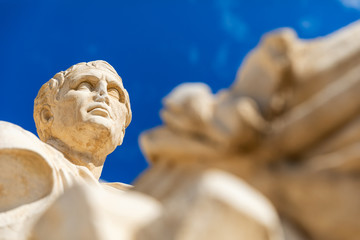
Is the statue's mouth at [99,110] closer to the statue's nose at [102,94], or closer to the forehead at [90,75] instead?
the statue's nose at [102,94]

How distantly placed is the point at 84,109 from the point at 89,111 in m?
0.04

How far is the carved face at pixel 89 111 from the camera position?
13.8 feet

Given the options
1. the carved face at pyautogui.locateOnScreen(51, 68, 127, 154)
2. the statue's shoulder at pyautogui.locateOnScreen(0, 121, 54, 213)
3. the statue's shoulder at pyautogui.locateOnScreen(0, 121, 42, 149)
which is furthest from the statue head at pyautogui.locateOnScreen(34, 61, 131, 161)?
the statue's shoulder at pyautogui.locateOnScreen(0, 121, 54, 213)

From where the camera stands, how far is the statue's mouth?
4230 mm

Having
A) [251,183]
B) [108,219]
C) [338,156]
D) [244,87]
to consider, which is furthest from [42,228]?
[338,156]

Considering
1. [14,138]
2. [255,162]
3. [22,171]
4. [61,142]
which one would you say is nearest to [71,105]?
[61,142]

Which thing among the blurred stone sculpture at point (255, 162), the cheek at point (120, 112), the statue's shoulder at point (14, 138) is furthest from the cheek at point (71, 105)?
the blurred stone sculpture at point (255, 162)

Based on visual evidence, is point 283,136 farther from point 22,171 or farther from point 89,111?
point 89,111

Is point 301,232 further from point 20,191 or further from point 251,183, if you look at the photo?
point 20,191

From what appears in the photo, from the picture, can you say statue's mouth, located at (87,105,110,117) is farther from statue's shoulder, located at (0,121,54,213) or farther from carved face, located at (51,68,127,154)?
statue's shoulder, located at (0,121,54,213)

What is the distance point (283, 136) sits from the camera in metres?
1.86

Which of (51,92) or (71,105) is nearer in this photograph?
(71,105)

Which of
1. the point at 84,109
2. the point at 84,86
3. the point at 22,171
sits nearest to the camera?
the point at 22,171

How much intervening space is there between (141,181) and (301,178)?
64 cm
